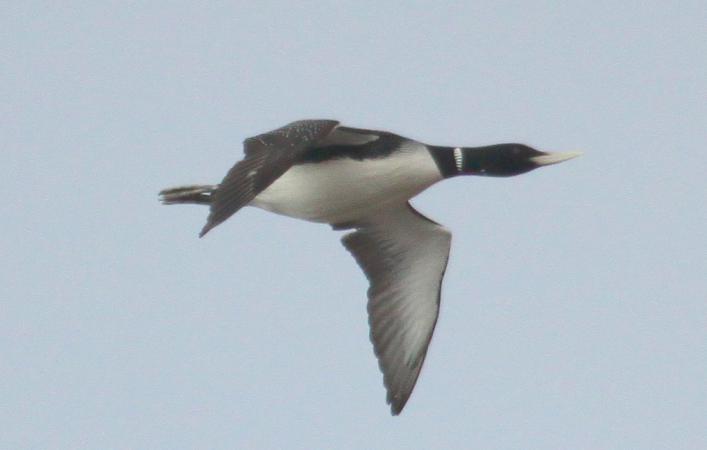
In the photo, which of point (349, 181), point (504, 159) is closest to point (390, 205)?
point (349, 181)

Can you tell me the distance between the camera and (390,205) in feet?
47.4

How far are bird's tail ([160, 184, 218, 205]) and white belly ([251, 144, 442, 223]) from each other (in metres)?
0.76

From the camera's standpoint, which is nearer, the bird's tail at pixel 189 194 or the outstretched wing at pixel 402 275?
the outstretched wing at pixel 402 275

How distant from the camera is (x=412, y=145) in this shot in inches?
559

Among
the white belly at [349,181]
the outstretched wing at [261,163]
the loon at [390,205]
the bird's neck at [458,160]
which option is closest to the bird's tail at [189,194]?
the loon at [390,205]

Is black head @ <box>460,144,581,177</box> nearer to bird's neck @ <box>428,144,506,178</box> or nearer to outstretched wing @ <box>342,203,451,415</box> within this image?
bird's neck @ <box>428,144,506,178</box>

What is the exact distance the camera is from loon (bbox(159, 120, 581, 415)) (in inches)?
554

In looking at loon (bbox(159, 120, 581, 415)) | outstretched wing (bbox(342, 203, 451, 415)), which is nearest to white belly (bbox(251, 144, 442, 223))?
loon (bbox(159, 120, 581, 415))

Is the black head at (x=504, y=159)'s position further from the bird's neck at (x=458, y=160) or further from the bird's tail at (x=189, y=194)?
the bird's tail at (x=189, y=194)

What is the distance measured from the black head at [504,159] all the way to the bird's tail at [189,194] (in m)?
2.24

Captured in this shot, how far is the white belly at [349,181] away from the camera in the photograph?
46.1 feet

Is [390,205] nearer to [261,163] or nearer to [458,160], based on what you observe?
[458,160]

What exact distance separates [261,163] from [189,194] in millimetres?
2569

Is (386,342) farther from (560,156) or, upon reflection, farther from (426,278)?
(560,156)
